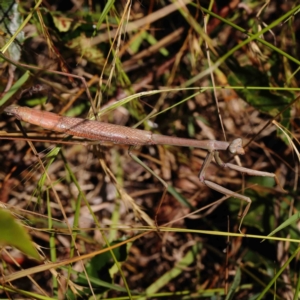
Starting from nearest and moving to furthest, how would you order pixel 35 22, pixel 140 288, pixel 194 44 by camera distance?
pixel 35 22
pixel 194 44
pixel 140 288

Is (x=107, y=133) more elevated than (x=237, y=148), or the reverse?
(x=107, y=133)

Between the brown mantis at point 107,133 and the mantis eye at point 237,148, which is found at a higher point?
the brown mantis at point 107,133

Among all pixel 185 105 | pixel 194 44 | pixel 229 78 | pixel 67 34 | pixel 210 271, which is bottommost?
pixel 210 271

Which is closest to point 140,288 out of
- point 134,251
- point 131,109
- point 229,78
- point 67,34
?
point 134,251

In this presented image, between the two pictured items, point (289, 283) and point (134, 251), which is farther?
point (134, 251)

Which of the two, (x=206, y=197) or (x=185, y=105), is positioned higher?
(x=185, y=105)

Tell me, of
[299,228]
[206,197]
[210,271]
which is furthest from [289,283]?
[206,197]

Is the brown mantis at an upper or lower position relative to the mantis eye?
upper

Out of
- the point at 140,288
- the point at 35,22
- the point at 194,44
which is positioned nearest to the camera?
the point at 35,22

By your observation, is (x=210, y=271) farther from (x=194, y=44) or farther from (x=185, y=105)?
(x=194, y=44)

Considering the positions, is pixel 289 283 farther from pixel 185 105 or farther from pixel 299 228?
pixel 185 105
